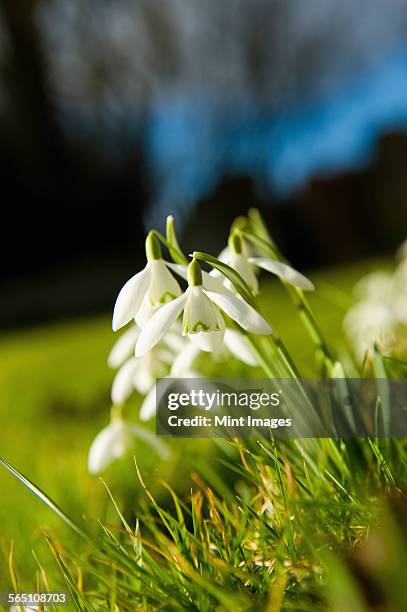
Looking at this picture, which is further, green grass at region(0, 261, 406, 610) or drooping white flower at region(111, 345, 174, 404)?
drooping white flower at region(111, 345, 174, 404)

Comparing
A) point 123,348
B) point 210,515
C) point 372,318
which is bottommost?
point 210,515

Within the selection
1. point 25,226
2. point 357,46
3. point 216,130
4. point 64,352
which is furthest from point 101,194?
point 64,352

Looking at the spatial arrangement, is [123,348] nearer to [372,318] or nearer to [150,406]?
[150,406]

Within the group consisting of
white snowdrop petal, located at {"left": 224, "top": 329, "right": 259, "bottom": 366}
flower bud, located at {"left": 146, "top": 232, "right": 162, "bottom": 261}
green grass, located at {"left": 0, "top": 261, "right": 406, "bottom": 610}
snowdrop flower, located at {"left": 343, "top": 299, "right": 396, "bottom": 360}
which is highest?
snowdrop flower, located at {"left": 343, "top": 299, "right": 396, "bottom": 360}

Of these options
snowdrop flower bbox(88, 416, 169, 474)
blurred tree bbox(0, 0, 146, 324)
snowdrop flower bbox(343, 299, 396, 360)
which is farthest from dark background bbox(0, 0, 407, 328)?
snowdrop flower bbox(88, 416, 169, 474)

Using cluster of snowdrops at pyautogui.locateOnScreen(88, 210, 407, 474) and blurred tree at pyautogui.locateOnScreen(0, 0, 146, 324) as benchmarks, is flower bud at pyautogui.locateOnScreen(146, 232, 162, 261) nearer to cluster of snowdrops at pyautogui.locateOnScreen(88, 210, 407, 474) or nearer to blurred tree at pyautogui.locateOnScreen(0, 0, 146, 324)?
cluster of snowdrops at pyautogui.locateOnScreen(88, 210, 407, 474)

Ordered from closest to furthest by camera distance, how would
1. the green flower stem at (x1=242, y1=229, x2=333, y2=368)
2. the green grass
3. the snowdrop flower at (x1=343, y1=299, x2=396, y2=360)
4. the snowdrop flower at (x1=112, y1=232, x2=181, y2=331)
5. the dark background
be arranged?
the green grass < the snowdrop flower at (x1=112, y1=232, x2=181, y2=331) < the green flower stem at (x1=242, y1=229, x2=333, y2=368) < the snowdrop flower at (x1=343, y1=299, x2=396, y2=360) < the dark background

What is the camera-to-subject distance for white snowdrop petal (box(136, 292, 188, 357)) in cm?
64

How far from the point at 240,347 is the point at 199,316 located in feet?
0.57

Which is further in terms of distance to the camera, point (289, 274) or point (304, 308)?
point (304, 308)

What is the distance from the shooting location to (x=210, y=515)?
2.58 ft

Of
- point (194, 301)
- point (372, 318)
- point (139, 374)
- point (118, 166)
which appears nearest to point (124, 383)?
point (139, 374)

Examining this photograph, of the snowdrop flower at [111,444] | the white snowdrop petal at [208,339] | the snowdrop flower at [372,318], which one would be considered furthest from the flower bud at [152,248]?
the snowdrop flower at [372,318]

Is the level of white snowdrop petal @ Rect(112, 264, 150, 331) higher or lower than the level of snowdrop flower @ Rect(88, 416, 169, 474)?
higher
